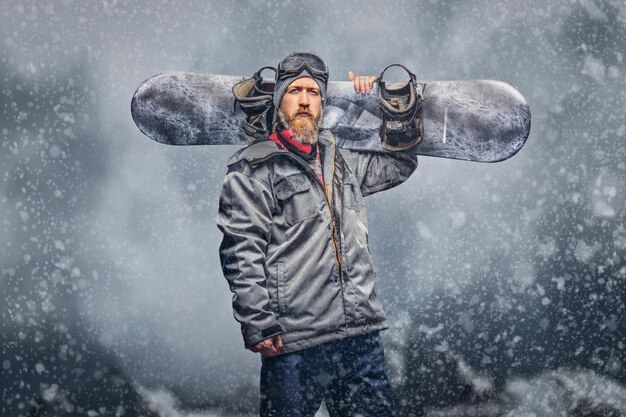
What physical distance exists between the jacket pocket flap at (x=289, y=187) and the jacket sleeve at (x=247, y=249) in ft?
0.18

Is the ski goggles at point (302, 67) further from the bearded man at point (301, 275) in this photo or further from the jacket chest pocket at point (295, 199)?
the jacket chest pocket at point (295, 199)

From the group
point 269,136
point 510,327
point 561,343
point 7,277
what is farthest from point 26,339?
point 561,343

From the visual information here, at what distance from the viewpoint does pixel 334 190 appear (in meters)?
3.44

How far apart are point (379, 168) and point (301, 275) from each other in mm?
885

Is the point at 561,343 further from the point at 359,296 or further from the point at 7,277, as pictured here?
the point at 7,277

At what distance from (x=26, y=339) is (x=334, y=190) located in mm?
3427

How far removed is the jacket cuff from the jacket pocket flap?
615 millimetres

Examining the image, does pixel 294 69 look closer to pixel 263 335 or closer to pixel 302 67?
pixel 302 67

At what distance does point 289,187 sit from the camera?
3.34 meters

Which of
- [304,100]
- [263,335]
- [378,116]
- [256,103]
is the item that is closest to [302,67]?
[304,100]

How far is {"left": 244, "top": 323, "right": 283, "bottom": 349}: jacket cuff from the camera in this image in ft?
10.1

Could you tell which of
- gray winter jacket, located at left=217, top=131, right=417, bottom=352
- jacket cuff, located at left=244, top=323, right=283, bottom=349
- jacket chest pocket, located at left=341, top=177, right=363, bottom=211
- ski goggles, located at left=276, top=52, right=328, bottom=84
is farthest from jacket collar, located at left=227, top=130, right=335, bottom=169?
jacket cuff, located at left=244, top=323, right=283, bottom=349

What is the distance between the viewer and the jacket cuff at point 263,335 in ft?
10.1

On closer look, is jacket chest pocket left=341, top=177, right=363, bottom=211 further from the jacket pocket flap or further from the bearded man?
the jacket pocket flap
